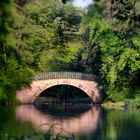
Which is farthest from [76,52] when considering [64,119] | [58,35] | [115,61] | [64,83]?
[64,119]

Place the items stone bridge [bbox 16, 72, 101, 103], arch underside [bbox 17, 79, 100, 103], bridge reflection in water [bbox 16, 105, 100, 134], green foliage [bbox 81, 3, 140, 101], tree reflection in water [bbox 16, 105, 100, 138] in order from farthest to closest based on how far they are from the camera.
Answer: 1. arch underside [bbox 17, 79, 100, 103]
2. stone bridge [bbox 16, 72, 101, 103]
3. green foliage [bbox 81, 3, 140, 101]
4. tree reflection in water [bbox 16, 105, 100, 138]
5. bridge reflection in water [bbox 16, 105, 100, 134]

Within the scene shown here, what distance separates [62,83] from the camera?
51.5m

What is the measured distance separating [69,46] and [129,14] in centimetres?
4732

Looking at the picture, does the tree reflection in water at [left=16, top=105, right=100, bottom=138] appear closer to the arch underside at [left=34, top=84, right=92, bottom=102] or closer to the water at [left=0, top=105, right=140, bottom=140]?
the water at [left=0, top=105, right=140, bottom=140]

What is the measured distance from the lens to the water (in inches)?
1073

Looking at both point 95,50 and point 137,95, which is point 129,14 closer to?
point 137,95

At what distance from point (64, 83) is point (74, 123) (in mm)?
16937

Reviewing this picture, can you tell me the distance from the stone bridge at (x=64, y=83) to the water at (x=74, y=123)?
157 inches

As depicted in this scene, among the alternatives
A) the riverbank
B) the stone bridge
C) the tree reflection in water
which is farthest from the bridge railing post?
the tree reflection in water

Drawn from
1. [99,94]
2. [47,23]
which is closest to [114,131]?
[99,94]

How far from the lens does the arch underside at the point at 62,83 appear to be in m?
51.0

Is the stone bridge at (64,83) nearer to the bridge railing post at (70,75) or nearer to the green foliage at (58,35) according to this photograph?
the bridge railing post at (70,75)

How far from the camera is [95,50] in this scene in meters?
51.6

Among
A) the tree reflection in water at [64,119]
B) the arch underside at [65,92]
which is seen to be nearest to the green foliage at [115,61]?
the tree reflection in water at [64,119]
